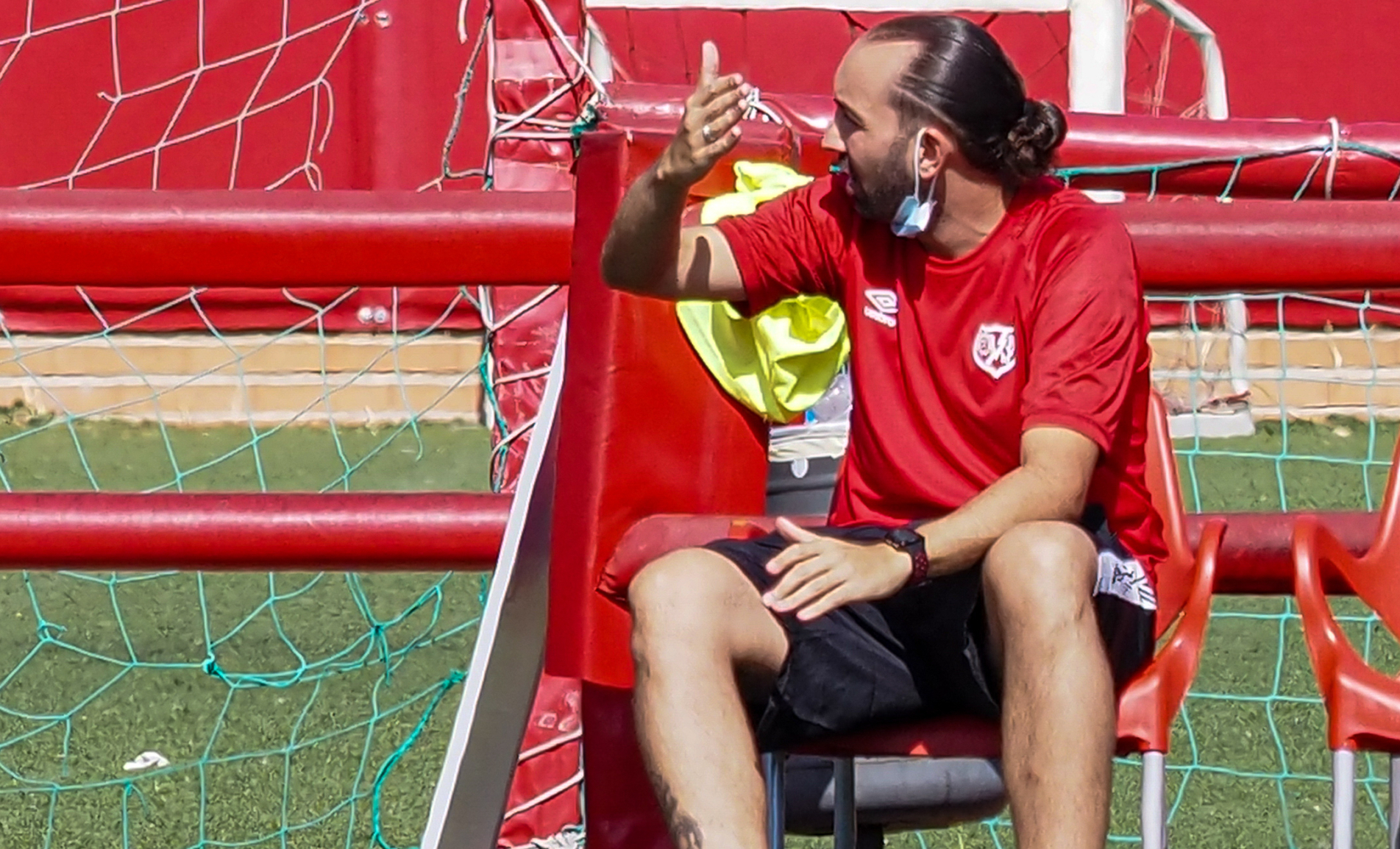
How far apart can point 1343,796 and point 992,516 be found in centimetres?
55

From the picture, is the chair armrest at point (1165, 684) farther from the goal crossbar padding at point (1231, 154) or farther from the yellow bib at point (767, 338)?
the goal crossbar padding at point (1231, 154)

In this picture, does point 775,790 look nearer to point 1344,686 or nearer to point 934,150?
point 1344,686

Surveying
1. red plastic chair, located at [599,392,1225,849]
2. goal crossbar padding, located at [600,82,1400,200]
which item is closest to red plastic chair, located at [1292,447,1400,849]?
red plastic chair, located at [599,392,1225,849]

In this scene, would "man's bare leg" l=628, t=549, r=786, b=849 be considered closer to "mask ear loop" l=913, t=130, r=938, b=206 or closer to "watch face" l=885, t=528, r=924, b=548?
"watch face" l=885, t=528, r=924, b=548

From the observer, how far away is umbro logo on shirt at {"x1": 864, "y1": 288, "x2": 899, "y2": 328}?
288cm

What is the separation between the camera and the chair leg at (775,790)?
2.74 m

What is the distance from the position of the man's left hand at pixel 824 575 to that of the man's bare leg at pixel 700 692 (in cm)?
12

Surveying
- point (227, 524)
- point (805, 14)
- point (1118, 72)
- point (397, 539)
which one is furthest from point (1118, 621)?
point (805, 14)

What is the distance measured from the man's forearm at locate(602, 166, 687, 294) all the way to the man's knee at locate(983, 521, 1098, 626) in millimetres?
579

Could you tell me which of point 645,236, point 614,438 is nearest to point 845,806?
point 614,438

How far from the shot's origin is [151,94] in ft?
31.5

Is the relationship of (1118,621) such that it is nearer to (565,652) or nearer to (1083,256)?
(1083,256)

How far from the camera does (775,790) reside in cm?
278

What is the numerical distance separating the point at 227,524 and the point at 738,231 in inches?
35.9
